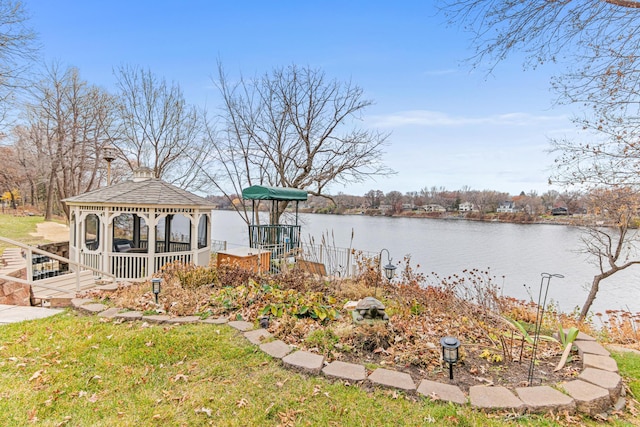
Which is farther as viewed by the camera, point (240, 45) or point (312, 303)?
point (240, 45)

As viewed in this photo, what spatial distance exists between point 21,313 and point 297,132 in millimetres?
11235

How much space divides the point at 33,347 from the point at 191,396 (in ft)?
7.61

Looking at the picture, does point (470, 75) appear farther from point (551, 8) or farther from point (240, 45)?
point (240, 45)

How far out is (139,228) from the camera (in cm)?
914

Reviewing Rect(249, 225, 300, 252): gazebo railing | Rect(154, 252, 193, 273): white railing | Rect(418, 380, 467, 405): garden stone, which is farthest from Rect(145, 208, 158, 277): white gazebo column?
Rect(418, 380, 467, 405): garden stone

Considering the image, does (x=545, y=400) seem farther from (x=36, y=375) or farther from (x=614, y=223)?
(x=614, y=223)

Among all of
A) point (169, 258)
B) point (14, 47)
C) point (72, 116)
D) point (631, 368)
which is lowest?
point (631, 368)

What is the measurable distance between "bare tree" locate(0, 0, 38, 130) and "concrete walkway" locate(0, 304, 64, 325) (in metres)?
6.43

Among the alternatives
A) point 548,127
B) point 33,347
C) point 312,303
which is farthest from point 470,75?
point 33,347

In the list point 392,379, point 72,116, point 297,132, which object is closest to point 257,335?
point 392,379

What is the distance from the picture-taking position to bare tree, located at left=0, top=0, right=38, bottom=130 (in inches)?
298

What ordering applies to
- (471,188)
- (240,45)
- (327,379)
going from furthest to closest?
1. (471,188)
2. (240,45)
3. (327,379)

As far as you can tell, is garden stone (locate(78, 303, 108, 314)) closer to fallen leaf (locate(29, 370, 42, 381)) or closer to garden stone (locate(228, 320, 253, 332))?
fallen leaf (locate(29, 370, 42, 381))

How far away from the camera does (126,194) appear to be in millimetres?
7957
